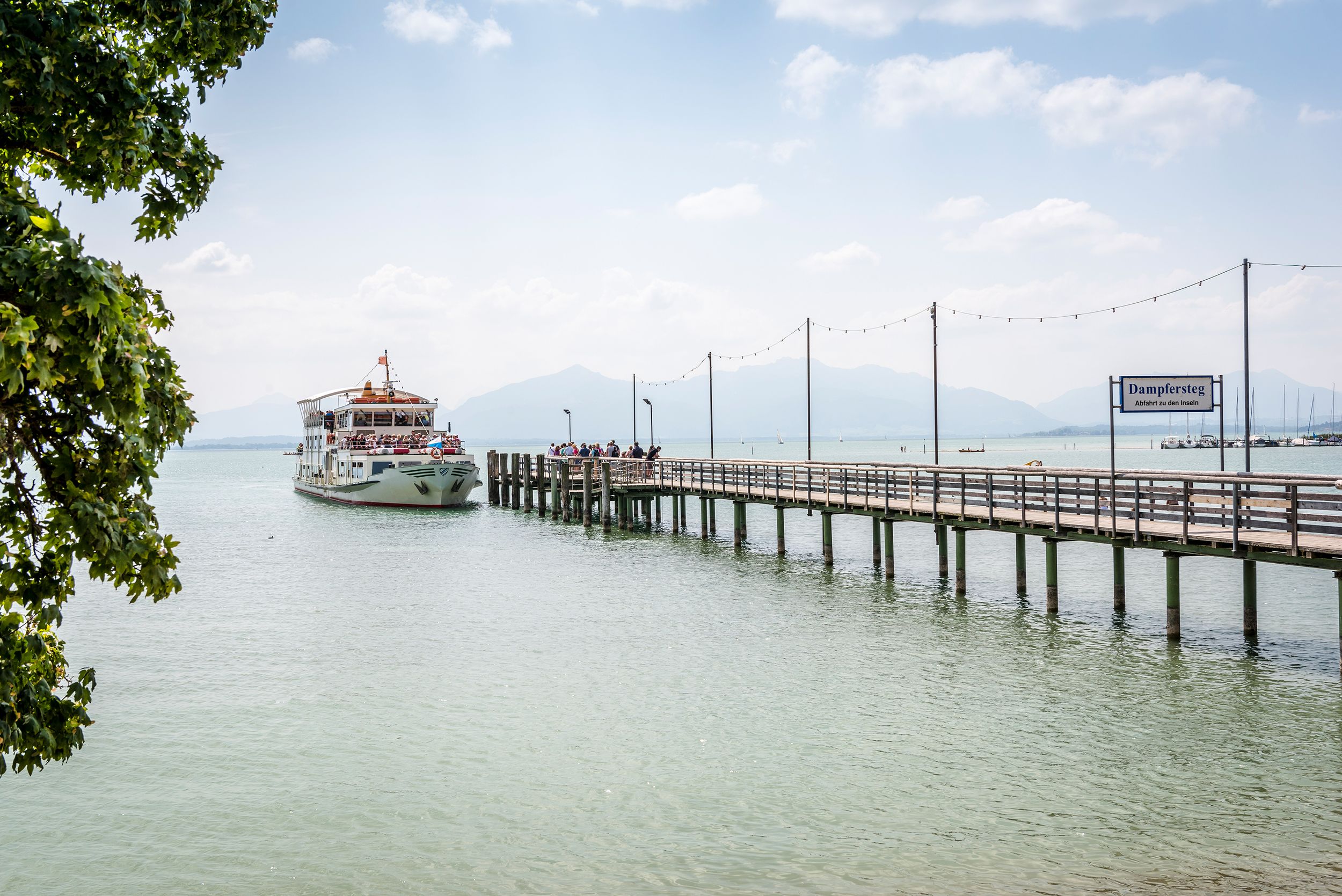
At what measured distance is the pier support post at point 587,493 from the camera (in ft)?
145

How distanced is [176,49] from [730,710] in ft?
37.0

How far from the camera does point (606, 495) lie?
142ft

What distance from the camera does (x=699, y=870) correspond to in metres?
9.91

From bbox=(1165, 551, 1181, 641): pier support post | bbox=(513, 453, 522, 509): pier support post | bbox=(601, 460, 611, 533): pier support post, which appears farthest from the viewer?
bbox=(513, 453, 522, 509): pier support post

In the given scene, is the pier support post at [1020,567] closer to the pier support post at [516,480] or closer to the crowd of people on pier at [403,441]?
the pier support post at [516,480]

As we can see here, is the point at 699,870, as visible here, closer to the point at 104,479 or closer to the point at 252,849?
the point at 252,849

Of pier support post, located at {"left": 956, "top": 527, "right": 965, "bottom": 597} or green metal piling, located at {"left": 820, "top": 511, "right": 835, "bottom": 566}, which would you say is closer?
pier support post, located at {"left": 956, "top": 527, "right": 965, "bottom": 597}

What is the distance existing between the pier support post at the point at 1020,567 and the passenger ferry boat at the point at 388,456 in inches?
1400

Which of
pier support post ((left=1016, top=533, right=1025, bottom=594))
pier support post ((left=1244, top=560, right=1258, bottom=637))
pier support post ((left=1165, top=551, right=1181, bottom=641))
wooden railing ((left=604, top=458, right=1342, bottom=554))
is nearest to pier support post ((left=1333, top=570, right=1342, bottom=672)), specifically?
wooden railing ((left=604, top=458, right=1342, bottom=554))

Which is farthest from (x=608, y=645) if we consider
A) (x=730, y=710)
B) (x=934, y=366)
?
(x=934, y=366)

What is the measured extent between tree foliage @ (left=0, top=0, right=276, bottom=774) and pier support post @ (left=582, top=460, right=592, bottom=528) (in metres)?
37.2

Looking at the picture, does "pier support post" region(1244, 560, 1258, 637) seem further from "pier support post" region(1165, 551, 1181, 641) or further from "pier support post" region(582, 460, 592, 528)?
"pier support post" region(582, 460, 592, 528)

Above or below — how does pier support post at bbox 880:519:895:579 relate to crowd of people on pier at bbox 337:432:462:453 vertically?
below

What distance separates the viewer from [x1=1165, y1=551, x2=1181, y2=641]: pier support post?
18609 millimetres
